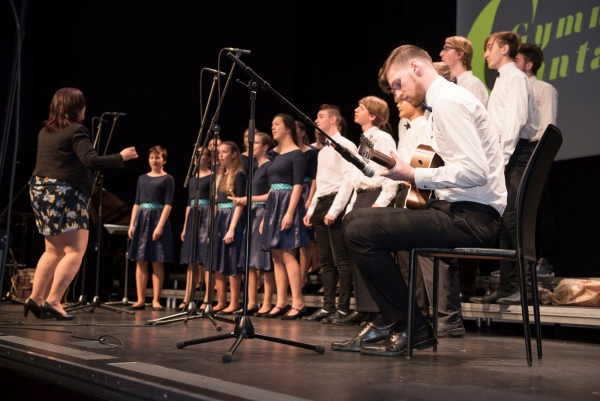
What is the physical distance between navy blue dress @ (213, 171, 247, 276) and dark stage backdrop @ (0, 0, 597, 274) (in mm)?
2073

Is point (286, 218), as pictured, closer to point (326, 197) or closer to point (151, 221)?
point (326, 197)

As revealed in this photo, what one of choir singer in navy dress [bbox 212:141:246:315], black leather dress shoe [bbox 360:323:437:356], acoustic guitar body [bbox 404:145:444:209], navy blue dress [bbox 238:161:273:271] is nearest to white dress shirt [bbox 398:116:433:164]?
acoustic guitar body [bbox 404:145:444:209]

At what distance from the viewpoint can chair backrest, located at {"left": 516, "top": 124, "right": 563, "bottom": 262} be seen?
2680 millimetres

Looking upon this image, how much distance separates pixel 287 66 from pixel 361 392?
7726 mm

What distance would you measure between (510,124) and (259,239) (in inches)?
101

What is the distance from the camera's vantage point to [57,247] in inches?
182

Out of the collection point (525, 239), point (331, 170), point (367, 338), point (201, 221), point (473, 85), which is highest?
point (473, 85)

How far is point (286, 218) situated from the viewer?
214 inches

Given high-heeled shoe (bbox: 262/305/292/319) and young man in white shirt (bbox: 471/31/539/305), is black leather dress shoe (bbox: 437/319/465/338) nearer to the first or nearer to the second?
young man in white shirt (bbox: 471/31/539/305)

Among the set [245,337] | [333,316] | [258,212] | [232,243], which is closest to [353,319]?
[333,316]

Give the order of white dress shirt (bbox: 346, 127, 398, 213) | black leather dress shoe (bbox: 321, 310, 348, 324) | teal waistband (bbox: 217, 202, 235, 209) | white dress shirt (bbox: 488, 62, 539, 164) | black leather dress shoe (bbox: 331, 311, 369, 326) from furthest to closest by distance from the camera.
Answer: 1. teal waistband (bbox: 217, 202, 235, 209)
2. black leather dress shoe (bbox: 321, 310, 348, 324)
3. black leather dress shoe (bbox: 331, 311, 369, 326)
4. white dress shirt (bbox: 346, 127, 398, 213)
5. white dress shirt (bbox: 488, 62, 539, 164)

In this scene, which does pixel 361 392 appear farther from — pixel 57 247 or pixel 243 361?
pixel 57 247

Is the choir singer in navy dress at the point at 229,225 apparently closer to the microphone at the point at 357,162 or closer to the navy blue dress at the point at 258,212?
the navy blue dress at the point at 258,212

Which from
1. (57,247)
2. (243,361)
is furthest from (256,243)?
(243,361)
